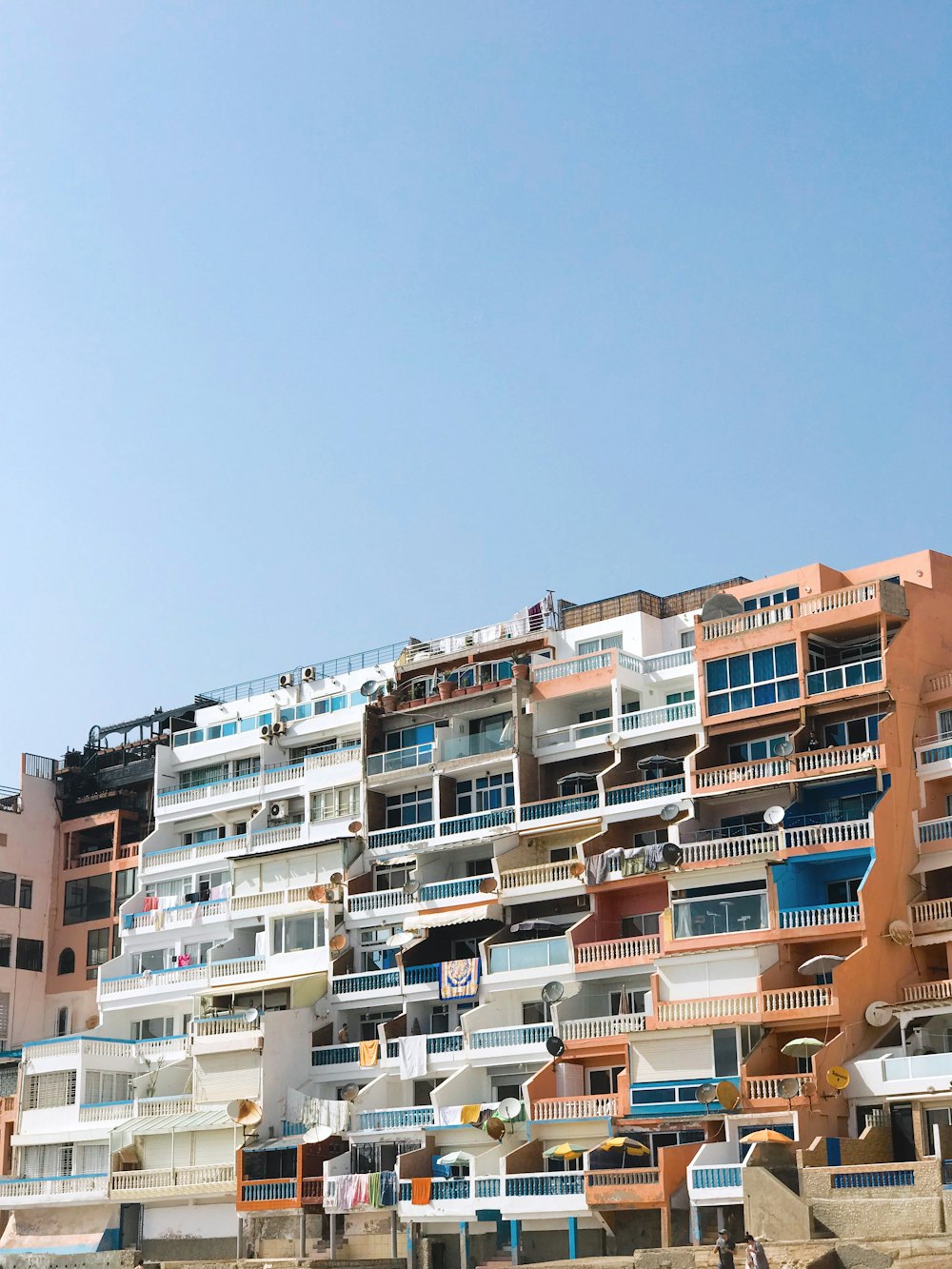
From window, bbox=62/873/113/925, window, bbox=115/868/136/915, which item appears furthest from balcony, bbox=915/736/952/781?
window, bbox=62/873/113/925

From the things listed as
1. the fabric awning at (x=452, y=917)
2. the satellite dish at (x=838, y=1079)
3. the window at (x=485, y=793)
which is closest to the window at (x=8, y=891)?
the fabric awning at (x=452, y=917)

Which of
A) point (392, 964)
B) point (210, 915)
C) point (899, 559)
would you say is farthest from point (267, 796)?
point (899, 559)

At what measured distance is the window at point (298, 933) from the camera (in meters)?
64.6

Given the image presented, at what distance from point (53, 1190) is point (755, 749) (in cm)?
3011

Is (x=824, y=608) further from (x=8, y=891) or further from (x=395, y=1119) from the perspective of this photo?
(x=8, y=891)

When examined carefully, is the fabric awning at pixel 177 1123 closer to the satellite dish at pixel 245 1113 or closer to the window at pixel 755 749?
the satellite dish at pixel 245 1113

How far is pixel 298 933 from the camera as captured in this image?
214 feet

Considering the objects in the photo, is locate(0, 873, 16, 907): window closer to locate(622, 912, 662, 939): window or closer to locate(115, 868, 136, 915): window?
locate(115, 868, 136, 915): window

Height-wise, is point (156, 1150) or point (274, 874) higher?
point (274, 874)

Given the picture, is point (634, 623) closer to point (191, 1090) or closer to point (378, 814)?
point (378, 814)

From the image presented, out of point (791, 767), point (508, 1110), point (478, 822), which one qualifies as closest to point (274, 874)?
point (478, 822)

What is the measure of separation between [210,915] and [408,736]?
10.5m

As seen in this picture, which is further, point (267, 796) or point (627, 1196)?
point (267, 796)

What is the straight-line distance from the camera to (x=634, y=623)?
208 feet
